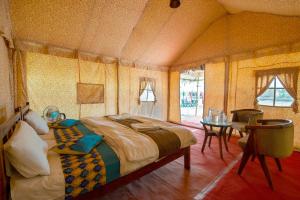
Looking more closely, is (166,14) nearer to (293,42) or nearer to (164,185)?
(293,42)

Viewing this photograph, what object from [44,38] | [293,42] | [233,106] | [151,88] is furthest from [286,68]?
[44,38]

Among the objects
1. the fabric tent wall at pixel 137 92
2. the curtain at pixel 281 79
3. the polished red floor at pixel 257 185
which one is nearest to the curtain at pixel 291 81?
the curtain at pixel 281 79

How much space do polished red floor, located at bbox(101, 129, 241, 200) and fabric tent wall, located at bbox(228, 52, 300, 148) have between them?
1736 millimetres

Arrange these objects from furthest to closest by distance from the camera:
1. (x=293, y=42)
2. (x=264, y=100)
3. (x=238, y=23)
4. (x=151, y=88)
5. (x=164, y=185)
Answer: (x=151, y=88) < (x=238, y=23) < (x=264, y=100) < (x=293, y=42) < (x=164, y=185)

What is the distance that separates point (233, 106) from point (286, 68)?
1.46m

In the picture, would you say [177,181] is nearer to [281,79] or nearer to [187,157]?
[187,157]

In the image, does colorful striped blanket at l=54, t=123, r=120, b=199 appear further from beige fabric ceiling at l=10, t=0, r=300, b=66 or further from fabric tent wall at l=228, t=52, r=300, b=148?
fabric tent wall at l=228, t=52, r=300, b=148

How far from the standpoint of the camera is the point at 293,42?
10.8ft

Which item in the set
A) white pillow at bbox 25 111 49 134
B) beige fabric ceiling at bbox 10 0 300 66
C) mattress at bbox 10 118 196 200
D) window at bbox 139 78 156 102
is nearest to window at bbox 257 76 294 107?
beige fabric ceiling at bbox 10 0 300 66

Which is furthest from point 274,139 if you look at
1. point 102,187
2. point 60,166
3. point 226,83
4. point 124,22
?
point 124,22

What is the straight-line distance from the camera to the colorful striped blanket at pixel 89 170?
1200 mm

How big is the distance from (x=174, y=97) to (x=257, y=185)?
4.42 metres

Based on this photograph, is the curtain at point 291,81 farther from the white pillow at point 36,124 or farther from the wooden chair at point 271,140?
the white pillow at point 36,124

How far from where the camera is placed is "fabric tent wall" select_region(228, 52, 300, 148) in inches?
132
